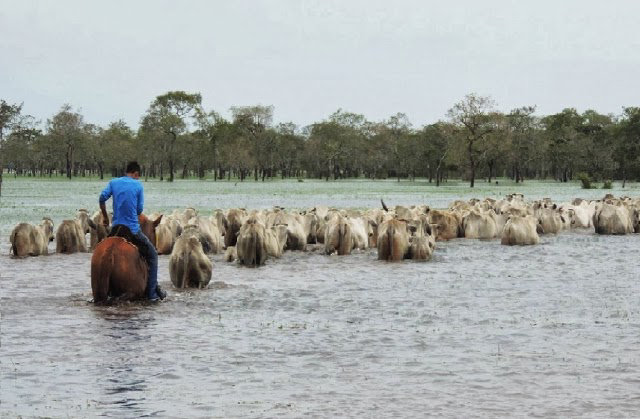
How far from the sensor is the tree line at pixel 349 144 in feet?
427

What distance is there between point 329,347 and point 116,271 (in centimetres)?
493

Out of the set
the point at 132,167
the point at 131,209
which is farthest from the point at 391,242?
the point at 131,209

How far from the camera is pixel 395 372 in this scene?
10617 mm

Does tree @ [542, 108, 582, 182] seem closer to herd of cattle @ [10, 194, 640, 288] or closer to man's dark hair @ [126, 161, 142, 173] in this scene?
herd of cattle @ [10, 194, 640, 288]

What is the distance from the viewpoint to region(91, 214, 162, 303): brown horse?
15.3 m

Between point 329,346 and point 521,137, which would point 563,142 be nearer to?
point 521,137

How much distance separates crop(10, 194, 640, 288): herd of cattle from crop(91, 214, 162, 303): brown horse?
7.23ft

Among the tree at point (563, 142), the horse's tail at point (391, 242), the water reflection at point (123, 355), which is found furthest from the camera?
the tree at point (563, 142)

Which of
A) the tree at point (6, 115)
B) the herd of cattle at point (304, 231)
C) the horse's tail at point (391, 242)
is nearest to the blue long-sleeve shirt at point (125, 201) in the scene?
the herd of cattle at point (304, 231)

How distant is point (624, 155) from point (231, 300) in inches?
5223

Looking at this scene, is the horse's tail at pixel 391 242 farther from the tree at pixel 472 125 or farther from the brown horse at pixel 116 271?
the tree at pixel 472 125

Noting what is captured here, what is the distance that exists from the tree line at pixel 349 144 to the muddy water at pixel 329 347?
104474mm

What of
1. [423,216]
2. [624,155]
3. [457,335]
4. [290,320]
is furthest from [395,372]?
[624,155]

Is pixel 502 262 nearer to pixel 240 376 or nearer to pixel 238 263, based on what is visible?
pixel 238 263
